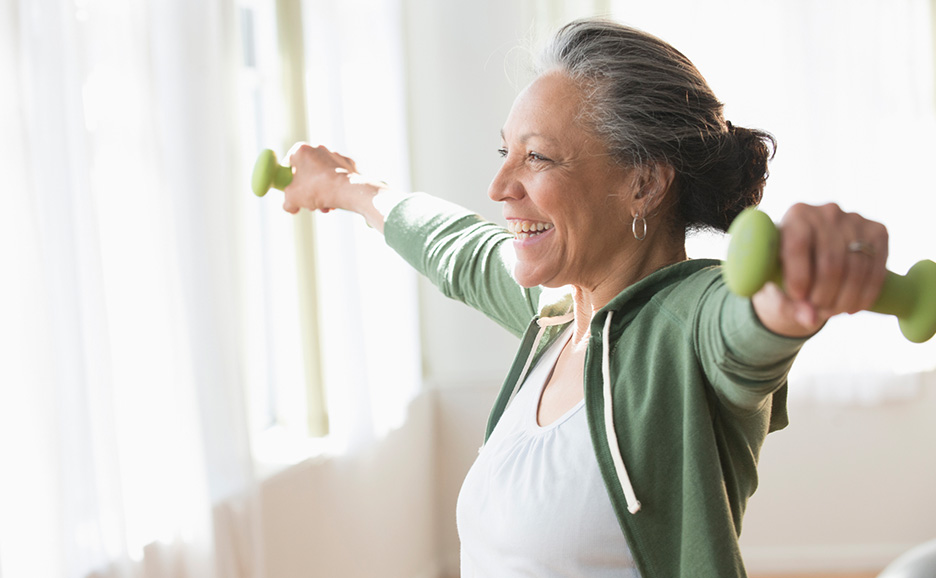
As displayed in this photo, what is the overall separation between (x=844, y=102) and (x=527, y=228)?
3.03 meters

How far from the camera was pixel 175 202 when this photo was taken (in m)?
1.98

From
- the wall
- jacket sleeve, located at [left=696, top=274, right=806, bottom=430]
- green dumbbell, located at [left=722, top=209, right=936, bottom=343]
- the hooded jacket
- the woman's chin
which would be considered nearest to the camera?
green dumbbell, located at [left=722, top=209, right=936, bottom=343]

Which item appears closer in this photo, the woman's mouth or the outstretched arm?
the woman's mouth

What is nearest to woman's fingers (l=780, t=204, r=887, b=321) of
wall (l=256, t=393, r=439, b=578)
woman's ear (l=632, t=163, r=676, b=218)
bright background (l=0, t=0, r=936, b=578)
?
woman's ear (l=632, t=163, r=676, b=218)

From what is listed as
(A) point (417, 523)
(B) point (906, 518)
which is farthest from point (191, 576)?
(B) point (906, 518)

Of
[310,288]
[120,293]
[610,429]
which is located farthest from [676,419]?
[310,288]

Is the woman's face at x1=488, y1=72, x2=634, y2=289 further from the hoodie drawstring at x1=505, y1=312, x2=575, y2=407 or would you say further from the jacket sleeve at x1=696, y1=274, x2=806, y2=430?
the jacket sleeve at x1=696, y1=274, x2=806, y2=430

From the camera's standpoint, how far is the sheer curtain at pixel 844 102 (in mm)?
3729

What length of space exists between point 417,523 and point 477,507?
2618mm

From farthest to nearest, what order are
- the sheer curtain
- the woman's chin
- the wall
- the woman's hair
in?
the sheer curtain, the wall, the woman's chin, the woman's hair

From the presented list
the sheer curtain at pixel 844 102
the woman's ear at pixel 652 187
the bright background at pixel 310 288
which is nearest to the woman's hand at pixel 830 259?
the woman's ear at pixel 652 187

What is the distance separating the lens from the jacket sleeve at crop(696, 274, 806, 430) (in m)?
0.74

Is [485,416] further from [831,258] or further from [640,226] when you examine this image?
[831,258]

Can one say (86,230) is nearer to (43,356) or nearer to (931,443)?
(43,356)
